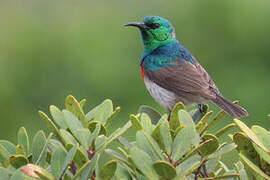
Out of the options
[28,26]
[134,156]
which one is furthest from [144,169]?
[28,26]

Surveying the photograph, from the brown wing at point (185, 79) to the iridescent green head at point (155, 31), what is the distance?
0.29 metres

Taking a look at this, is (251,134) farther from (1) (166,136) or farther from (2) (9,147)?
(2) (9,147)

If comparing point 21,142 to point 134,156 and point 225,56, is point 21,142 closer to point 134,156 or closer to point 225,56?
point 134,156

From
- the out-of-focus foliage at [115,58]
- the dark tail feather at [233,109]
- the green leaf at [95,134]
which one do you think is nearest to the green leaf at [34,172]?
the green leaf at [95,134]

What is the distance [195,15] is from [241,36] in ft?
2.44

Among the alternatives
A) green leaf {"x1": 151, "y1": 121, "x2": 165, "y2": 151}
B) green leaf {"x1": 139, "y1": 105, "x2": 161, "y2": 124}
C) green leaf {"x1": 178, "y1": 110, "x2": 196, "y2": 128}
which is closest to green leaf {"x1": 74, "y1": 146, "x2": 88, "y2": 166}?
green leaf {"x1": 151, "y1": 121, "x2": 165, "y2": 151}

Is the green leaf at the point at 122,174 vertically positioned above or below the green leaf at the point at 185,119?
below

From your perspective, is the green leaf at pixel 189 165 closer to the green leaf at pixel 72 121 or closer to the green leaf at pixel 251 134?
the green leaf at pixel 251 134

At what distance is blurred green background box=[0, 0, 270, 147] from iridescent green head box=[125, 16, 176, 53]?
4.36ft

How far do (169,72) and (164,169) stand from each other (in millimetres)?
3512

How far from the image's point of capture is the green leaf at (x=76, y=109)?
203 cm

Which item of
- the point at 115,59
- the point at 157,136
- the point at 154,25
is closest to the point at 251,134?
the point at 157,136

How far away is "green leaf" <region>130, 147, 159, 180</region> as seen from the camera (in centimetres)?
159

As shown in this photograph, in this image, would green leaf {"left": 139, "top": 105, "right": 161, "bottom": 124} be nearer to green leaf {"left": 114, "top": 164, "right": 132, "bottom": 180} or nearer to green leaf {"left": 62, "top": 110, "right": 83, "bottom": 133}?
green leaf {"left": 62, "top": 110, "right": 83, "bottom": 133}
